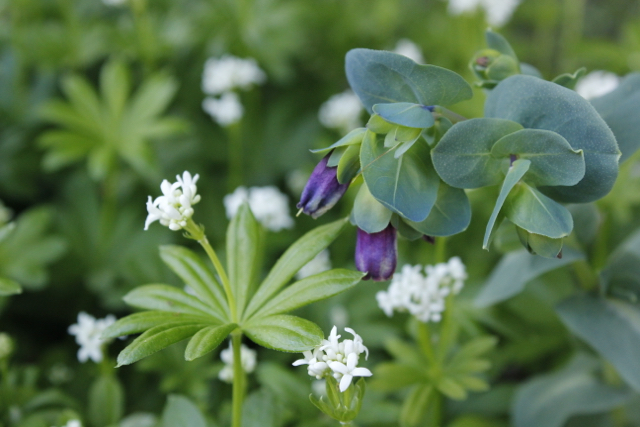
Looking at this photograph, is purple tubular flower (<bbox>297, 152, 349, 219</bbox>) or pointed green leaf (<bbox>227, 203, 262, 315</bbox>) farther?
pointed green leaf (<bbox>227, 203, 262, 315</bbox>)

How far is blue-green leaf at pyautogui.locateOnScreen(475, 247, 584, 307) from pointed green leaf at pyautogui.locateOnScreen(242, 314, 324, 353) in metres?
0.65

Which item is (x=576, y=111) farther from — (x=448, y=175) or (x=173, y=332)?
(x=173, y=332)

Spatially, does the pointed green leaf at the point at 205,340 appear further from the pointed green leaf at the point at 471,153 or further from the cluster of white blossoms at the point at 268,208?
the cluster of white blossoms at the point at 268,208

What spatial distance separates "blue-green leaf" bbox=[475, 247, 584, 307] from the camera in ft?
4.44

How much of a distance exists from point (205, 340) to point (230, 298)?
0.16 meters

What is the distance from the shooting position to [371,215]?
100 cm

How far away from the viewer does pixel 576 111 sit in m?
1.02

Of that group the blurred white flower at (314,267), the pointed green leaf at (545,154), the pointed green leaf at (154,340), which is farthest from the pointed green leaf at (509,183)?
the blurred white flower at (314,267)

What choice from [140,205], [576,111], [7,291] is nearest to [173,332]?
[7,291]

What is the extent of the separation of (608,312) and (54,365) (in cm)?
171

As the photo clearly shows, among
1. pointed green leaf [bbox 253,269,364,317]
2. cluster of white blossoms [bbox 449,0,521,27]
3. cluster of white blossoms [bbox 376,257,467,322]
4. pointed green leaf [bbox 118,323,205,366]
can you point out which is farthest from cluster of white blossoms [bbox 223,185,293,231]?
cluster of white blossoms [bbox 449,0,521,27]

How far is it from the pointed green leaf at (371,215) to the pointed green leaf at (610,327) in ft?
2.28

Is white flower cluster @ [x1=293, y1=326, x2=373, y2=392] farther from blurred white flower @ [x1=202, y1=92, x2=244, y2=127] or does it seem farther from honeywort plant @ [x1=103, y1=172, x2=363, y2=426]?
blurred white flower @ [x1=202, y1=92, x2=244, y2=127]

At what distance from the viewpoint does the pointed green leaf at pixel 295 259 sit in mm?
1128
